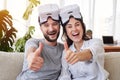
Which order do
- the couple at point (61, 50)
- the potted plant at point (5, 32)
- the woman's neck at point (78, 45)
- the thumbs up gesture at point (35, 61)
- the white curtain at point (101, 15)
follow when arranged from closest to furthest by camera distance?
the thumbs up gesture at point (35, 61) < the couple at point (61, 50) < the woman's neck at point (78, 45) < the potted plant at point (5, 32) < the white curtain at point (101, 15)

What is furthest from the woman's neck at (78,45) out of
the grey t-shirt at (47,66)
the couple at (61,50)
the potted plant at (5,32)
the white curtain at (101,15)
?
the white curtain at (101,15)

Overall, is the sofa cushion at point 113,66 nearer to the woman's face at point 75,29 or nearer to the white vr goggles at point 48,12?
the woman's face at point 75,29

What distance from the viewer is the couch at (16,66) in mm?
1869

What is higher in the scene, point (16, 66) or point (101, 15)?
point (101, 15)

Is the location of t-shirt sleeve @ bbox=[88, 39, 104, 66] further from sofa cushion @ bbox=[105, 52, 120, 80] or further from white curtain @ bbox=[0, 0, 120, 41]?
white curtain @ bbox=[0, 0, 120, 41]

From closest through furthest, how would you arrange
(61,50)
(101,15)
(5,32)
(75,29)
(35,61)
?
1. (35,61)
2. (75,29)
3. (61,50)
4. (5,32)
5. (101,15)

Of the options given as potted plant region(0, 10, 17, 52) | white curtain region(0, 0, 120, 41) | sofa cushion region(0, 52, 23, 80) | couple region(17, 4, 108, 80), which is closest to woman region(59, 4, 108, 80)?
couple region(17, 4, 108, 80)

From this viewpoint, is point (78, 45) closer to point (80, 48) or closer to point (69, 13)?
point (80, 48)

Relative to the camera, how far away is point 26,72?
5.89 ft

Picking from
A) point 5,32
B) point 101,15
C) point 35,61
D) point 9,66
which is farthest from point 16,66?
point 101,15

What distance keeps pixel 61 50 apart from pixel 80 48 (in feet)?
0.52

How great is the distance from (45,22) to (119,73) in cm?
70

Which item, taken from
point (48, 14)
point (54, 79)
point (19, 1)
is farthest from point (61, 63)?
point (19, 1)

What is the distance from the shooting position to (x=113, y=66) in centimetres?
188
